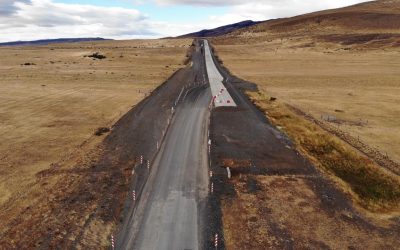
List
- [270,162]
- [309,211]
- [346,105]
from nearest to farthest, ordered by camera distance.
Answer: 1. [309,211]
2. [270,162]
3. [346,105]

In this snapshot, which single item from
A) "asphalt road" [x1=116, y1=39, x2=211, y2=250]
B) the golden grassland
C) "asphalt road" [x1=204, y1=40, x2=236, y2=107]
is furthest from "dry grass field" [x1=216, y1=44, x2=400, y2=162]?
"asphalt road" [x1=116, y1=39, x2=211, y2=250]

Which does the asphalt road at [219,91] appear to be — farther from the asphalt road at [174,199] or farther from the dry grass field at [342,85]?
the asphalt road at [174,199]

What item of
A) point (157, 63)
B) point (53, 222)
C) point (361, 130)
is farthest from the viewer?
point (157, 63)

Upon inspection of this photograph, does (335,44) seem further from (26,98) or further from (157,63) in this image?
(26,98)

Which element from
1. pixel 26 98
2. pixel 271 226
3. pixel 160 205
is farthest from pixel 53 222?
pixel 26 98

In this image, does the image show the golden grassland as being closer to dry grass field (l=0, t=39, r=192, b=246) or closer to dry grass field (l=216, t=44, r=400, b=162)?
dry grass field (l=216, t=44, r=400, b=162)

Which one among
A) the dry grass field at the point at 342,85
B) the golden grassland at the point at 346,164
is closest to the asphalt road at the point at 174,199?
the golden grassland at the point at 346,164

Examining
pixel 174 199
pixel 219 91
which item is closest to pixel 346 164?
pixel 174 199
